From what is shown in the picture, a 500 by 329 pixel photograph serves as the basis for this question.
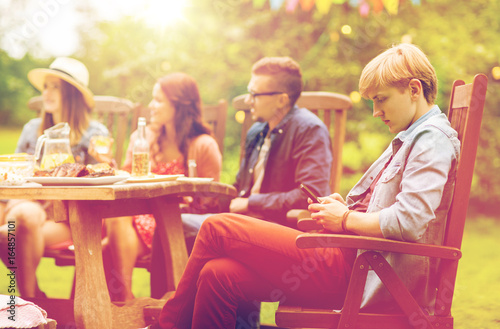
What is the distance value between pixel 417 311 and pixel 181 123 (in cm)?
199

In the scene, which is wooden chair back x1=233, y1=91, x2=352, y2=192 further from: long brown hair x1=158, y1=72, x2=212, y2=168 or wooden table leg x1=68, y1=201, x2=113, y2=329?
wooden table leg x1=68, y1=201, x2=113, y2=329

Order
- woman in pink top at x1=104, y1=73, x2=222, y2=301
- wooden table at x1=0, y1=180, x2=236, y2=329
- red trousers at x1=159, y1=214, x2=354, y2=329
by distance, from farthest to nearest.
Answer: woman in pink top at x1=104, y1=73, x2=222, y2=301 → wooden table at x1=0, y1=180, x2=236, y2=329 → red trousers at x1=159, y1=214, x2=354, y2=329

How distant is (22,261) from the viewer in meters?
2.85

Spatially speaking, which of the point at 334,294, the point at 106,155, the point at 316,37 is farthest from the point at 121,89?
the point at 334,294

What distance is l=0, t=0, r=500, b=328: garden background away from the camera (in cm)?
573

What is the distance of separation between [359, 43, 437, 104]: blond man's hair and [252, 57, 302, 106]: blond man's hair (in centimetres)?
118

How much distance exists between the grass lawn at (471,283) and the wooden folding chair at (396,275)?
157 cm

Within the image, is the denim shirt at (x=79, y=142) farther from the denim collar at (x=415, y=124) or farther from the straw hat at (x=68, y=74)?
the denim collar at (x=415, y=124)

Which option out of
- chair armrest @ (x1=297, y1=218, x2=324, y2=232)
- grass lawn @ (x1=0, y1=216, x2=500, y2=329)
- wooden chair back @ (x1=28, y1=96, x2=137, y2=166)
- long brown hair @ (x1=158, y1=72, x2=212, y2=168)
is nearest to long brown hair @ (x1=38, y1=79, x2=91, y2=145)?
wooden chair back @ (x1=28, y1=96, x2=137, y2=166)

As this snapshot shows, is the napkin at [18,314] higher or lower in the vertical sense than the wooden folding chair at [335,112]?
lower

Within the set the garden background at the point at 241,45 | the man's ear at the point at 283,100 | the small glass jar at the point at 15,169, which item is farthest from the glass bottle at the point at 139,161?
the garden background at the point at 241,45

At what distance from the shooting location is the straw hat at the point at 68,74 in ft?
11.2

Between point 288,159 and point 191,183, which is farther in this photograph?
point 288,159

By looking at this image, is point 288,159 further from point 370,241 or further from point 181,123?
point 370,241
